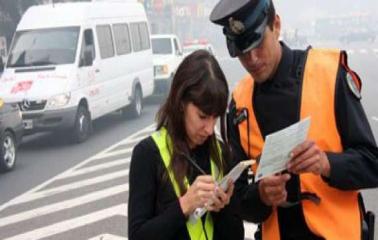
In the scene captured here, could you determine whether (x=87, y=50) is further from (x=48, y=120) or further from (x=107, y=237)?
(x=107, y=237)

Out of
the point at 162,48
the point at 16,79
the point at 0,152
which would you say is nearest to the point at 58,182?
the point at 0,152

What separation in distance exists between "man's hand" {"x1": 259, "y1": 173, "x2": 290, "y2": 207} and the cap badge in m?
0.49

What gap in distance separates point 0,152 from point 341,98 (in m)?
7.86

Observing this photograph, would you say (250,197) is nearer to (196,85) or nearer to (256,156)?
(256,156)

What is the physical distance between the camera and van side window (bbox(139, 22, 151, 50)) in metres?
15.4

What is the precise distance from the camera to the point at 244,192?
87.0 inches

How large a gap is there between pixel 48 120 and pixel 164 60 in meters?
7.05

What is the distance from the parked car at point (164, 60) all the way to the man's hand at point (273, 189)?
14990 mm

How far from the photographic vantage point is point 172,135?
2197 millimetres

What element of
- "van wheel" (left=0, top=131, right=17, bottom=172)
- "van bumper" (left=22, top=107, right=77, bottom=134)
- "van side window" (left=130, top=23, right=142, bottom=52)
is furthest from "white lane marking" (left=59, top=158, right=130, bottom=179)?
"van side window" (left=130, top=23, right=142, bottom=52)

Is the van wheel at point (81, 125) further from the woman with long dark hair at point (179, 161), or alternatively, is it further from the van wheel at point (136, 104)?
the woman with long dark hair at point (179, 161)

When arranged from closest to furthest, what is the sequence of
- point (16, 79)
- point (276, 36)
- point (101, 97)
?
point (276, 36), point (16, 79), point (101, 97)

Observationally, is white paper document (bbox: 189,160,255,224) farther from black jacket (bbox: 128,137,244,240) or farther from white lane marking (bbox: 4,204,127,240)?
white lane marking (bbox: 4,204,127,240)

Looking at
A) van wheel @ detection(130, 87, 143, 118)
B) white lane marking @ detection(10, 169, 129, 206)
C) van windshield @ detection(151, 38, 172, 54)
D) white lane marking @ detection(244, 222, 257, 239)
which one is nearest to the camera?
white lane marking @ detection(244, 222, 257, 239)
